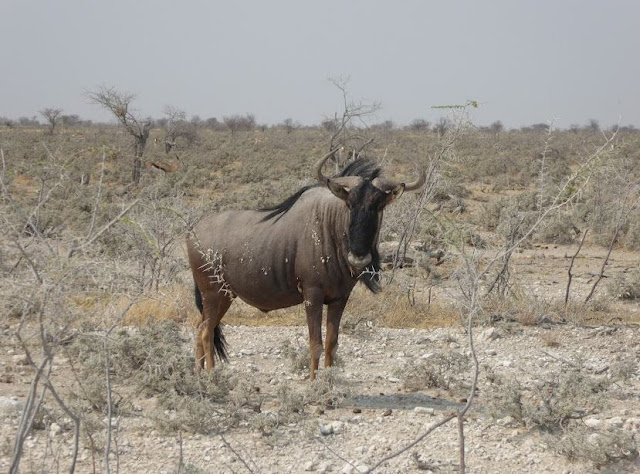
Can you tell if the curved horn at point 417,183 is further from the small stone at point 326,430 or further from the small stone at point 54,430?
the small stone at point 54,430

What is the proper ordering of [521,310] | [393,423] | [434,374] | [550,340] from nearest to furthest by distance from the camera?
[393,423]
[434,374]
[550,340]
[521,310]

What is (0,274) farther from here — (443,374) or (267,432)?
(443,374)

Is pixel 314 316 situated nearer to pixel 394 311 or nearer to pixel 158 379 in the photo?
pixel 158 379

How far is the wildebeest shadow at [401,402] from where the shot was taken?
21.1ft

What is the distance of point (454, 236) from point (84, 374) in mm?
3973

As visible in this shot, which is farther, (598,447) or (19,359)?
(19,359)

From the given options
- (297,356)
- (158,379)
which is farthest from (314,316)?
(158,379)

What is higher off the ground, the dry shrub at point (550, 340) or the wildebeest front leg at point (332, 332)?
the wildebeest front leg at point (332, 332)

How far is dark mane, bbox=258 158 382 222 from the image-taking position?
21.7 ft

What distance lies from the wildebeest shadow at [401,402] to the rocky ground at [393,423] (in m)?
0.01

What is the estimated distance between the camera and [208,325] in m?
7.25

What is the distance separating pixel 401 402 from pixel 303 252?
1.55 metres

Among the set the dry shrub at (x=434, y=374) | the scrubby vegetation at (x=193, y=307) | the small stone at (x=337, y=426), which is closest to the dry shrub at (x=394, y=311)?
the scrubby vegetation at (x=193, y=307)

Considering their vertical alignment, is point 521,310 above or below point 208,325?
below
